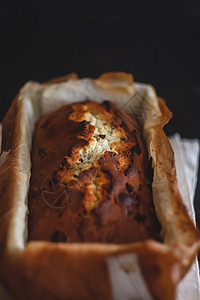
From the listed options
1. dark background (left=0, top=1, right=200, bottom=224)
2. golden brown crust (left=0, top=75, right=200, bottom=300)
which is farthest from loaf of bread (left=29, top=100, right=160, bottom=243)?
→ dark background (left=0, top=1, right=200, bottom=224)

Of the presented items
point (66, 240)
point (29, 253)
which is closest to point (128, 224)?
point (66, 240)

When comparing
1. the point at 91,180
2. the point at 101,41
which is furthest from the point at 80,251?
the point at 101,41

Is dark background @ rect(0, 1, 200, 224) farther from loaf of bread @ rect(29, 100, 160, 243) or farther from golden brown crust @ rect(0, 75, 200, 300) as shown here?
golden brown crust @ rect(0, 75, 200, 300)

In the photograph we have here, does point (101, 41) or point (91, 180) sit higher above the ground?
point (101, 41)

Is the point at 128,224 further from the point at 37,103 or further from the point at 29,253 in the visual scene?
the point at 37,103

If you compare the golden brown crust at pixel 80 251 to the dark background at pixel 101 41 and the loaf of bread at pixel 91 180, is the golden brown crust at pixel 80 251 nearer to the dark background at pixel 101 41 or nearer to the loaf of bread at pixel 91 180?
the loaf of bread at pixel 91 180

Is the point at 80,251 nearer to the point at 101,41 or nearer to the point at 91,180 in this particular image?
the point at 91,180

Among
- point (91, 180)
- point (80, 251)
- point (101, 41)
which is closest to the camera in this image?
point (80, 251)
